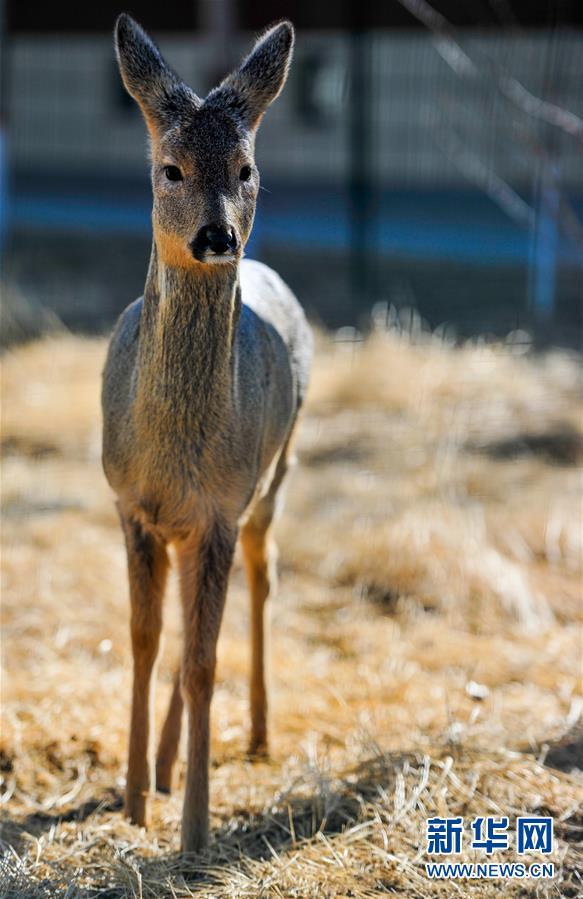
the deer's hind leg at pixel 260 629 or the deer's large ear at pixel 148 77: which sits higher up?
the deer's large ear at pixel 148 77

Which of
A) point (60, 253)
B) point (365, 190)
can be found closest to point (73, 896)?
point (365, 190)

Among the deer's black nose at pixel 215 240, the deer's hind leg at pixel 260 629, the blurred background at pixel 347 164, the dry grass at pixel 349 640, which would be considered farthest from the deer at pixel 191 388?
the blurred background at pixel 347 164

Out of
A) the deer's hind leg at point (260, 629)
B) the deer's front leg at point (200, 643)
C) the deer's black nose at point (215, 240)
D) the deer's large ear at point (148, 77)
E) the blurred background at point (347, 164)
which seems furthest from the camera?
the blurred background at point (347, 164)

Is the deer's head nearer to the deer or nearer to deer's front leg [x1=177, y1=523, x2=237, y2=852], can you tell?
the deer

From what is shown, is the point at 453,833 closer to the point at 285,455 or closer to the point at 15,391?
the point at 285,455

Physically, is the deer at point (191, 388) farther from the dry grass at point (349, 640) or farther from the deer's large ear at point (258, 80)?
the dry grass at point (349, 640)

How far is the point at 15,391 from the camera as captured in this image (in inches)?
330

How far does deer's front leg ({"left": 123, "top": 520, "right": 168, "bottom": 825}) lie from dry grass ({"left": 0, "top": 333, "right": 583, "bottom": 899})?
138 mm

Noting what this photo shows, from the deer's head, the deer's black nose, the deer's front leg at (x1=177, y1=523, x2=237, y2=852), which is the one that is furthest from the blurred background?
the deer's black nose

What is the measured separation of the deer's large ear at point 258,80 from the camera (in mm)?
3516

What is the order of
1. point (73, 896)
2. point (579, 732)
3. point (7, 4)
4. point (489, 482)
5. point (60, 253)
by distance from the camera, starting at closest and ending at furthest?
point (73, 896) < point (579, 732) < point (489, 482) < point (60, 253) < point (7, 4)

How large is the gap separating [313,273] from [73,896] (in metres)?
9.98

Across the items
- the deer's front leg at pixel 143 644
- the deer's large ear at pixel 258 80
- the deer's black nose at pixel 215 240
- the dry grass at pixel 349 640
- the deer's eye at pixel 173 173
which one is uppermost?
the deer's large ear at pixel 258 80

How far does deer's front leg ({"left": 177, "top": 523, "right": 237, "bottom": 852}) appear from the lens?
3.74m
